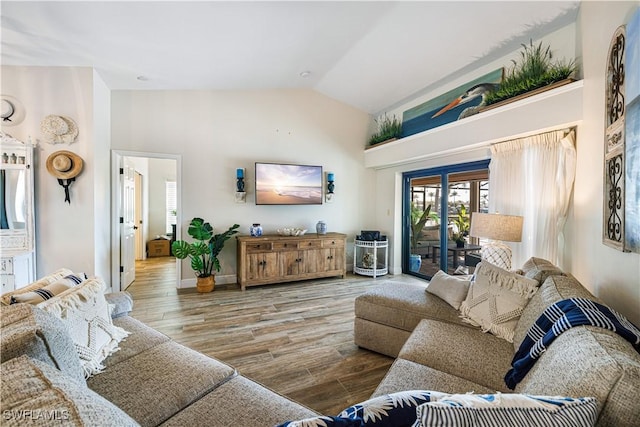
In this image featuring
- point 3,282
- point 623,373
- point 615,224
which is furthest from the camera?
point 3,282

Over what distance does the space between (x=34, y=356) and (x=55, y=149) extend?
11.2 ft

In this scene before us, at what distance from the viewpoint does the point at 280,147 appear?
4.90 meters

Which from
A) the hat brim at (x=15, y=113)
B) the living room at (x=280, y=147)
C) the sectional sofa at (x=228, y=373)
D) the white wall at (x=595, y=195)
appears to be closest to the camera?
the sectional sofa at (x=228, y=373)

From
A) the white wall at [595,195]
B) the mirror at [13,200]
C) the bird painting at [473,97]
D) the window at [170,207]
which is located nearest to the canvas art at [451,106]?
the bird painting at [473,97]

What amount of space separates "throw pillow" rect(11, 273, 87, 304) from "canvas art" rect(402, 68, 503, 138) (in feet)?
14.1

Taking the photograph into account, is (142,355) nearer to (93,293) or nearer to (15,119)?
(93,293)

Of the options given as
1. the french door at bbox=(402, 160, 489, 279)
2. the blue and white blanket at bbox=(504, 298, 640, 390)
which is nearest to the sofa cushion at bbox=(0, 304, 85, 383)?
the blue and white blanket at bbox=(504, 298, 640, 390)

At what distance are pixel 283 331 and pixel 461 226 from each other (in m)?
3.08

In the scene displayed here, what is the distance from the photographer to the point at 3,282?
9.28ft

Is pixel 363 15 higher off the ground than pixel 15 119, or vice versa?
pixel 363 15

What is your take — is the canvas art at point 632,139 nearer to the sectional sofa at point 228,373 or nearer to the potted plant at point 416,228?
the sectional sofa at point 228,373

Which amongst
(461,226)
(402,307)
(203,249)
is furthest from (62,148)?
(461,226)

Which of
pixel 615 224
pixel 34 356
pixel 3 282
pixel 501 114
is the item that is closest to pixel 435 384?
pixel 615 224

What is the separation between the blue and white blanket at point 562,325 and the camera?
1.06m
